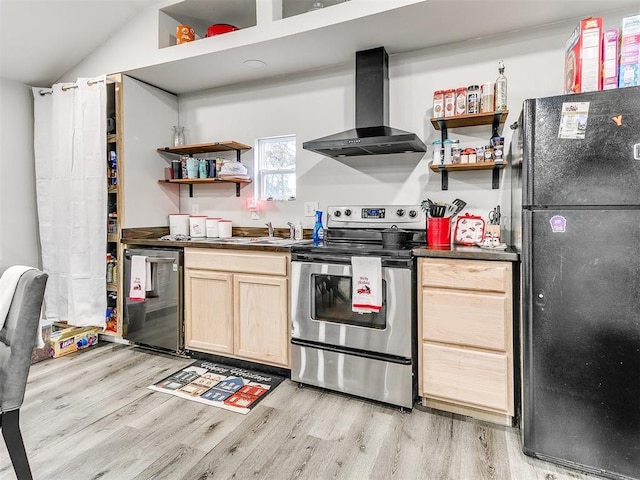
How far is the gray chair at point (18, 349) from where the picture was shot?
4.33ft

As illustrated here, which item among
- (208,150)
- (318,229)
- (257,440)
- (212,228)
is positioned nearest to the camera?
(257,440)

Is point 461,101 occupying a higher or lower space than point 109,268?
higher

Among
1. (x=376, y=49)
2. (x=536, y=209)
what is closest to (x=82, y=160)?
(x=376, y=49)

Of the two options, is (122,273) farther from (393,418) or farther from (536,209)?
(536,209)

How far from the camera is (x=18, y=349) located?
1.33 meters

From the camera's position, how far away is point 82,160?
10.4ft

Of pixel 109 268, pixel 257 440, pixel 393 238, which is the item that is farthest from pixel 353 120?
pixel 109 268

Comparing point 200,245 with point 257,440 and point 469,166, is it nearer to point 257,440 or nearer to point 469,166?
point 257,440

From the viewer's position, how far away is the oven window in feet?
7.45

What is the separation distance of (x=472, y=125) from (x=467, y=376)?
5.38 feet

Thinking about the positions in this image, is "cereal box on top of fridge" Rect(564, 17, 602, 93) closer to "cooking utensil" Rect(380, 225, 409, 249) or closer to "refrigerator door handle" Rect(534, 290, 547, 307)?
"refrigerator door handle" Rect(534, 290, 547, 307)

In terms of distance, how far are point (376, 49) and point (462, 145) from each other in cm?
91

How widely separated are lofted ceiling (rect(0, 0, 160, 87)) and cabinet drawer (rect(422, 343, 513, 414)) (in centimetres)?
330

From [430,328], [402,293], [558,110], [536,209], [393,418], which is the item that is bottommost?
[393,418]
